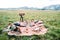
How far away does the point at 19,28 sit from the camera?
6684 mm

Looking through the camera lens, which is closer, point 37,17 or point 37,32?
point 37,32

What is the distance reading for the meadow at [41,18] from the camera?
6499 millimetres

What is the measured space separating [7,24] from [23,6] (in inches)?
41.8

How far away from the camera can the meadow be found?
256 inches

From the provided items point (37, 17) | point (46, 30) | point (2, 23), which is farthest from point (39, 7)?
point (2, 23)

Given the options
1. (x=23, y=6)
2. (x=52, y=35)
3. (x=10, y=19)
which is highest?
(x=23, y=6)

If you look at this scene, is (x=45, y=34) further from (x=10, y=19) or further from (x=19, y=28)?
(x=10, y=19)

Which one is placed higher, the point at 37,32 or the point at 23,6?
the point at 23,6

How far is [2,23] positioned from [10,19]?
0.35 metres

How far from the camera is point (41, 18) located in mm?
7363

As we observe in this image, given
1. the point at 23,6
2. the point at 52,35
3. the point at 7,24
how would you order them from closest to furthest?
the point at 52,35 → the point at 7,24 → the point at 23,6

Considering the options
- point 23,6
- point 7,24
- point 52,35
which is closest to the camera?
point 52,35

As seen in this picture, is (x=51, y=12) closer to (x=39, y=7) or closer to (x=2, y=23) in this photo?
(x=39, y=7)

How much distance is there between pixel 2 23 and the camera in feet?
23.2
